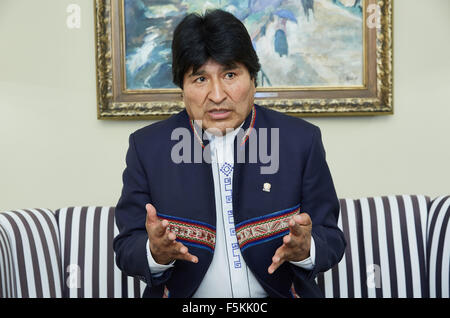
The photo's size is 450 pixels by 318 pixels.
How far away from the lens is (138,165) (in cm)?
159

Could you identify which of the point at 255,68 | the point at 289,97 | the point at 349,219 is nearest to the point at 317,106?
the point at 289,97

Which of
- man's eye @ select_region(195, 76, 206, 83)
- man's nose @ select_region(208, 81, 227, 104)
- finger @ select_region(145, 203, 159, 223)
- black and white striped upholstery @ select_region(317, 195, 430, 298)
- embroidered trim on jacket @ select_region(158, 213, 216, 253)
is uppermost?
man's eye @ select_region(195, 76, 206, 83)

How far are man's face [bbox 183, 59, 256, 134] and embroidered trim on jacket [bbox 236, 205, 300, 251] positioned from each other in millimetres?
297

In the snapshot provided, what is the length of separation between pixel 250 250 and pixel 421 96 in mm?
1396

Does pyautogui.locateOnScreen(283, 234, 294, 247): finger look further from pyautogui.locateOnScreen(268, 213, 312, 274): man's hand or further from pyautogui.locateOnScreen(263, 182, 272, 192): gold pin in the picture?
pyautogui.locateOnScreen(263, 182, 272, 192): gold pin

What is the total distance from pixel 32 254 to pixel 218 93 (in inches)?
37.3

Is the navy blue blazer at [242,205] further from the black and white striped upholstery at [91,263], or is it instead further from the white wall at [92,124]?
the white wall at [92,124]

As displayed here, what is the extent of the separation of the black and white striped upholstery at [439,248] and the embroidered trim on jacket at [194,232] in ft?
2.93

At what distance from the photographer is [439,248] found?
1.86m

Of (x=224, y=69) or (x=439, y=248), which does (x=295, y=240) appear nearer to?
(x=224, y=69)

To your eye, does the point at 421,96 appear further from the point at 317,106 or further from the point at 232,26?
the point at 232,26

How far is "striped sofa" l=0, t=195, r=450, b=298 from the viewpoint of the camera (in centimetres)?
186

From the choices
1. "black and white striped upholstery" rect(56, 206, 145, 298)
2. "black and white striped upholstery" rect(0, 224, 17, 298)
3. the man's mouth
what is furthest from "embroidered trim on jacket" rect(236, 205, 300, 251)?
"black and white striped upholstery" rect(0, 224, 17, 298)

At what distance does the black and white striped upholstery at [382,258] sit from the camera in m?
1.90
